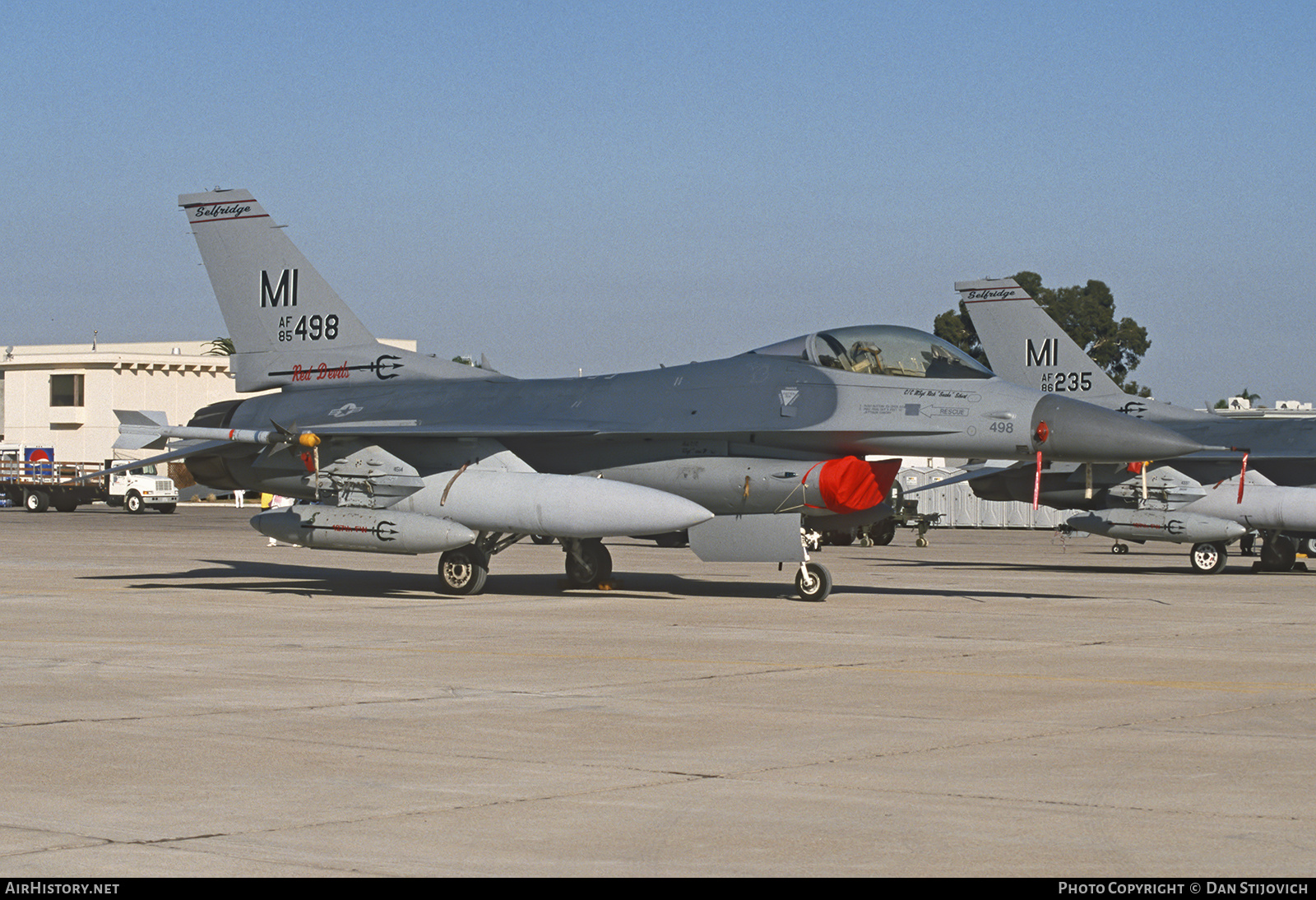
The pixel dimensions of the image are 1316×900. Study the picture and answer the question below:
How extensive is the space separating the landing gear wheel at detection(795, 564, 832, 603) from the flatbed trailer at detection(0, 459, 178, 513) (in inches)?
1723

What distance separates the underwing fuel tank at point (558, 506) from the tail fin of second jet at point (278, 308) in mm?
3151

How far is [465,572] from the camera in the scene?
60.3 ft

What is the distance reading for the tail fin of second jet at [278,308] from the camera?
2059 cm

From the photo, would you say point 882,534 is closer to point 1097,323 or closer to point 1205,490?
point 1205,490

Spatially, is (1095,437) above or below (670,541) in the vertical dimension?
above

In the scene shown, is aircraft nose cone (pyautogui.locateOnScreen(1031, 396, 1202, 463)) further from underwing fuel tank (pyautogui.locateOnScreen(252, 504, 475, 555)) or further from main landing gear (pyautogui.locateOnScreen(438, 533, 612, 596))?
underwing fuel tank (pyautogui.locateOnScreen(252, 504, 475, 555))

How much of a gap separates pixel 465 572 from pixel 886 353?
5855mm

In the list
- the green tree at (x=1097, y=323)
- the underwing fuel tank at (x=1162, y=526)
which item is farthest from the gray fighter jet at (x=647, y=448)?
the green tree at (x=1097, y=323)

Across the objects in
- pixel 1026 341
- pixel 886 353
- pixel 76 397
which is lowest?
pixel 886 353

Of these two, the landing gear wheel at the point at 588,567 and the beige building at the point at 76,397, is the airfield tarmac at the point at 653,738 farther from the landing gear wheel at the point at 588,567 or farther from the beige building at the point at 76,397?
the beige building at the point at 76,397

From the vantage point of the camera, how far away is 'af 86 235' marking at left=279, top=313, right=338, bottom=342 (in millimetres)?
20672

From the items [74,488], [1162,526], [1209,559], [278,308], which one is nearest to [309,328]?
[278,308]

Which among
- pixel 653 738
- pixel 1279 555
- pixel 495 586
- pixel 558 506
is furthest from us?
pixel 1279 555
